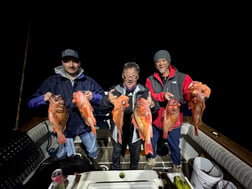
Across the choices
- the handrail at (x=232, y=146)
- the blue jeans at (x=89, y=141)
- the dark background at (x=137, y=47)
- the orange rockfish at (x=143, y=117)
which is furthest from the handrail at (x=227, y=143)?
the dark background at (x=137, y=47)

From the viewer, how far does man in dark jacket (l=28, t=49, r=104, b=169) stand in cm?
200

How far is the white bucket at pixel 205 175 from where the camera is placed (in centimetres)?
194

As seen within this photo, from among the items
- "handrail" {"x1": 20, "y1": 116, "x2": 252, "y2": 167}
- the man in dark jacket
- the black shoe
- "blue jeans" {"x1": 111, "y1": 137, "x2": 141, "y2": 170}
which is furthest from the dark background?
"blue jeans" {"x1": 111, "y1": 137, "x2": 141, "y2": 170}

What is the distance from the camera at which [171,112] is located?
1.85 meters

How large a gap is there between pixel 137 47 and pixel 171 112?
30.3 feet

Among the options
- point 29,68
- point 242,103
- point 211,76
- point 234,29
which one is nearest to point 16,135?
point 29,68

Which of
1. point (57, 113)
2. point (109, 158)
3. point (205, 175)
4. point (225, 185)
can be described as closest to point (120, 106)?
point (57, 113)

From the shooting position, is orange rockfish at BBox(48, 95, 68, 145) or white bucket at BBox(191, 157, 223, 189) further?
white bucket at BBox(191, 157, 223, 189)

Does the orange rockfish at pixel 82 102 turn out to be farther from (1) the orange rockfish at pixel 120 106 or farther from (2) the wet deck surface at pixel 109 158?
(2) the wet deck surface at pixel 109 158

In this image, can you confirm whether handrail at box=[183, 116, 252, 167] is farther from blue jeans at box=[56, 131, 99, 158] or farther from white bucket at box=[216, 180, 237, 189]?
blue jeans at box=[56, 131, 99, 158]

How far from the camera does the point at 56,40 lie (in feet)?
31.6

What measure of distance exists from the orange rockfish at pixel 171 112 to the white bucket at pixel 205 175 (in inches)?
39.6

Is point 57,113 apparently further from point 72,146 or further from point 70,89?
point 72,146

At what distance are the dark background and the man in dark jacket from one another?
754cm
